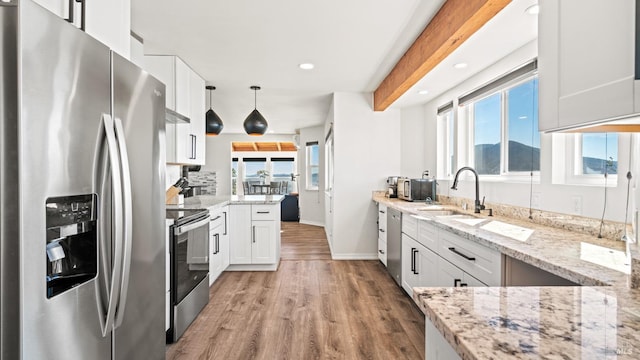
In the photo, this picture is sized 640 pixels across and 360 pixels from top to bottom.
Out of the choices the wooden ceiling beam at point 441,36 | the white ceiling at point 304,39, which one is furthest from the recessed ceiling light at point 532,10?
the wooden ceiling beam at point 441,36

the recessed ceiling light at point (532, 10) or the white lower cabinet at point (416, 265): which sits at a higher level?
the recessed ceiling light at point (532, 10)

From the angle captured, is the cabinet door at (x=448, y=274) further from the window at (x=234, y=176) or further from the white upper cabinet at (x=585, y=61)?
the window at (x=234, y=176)

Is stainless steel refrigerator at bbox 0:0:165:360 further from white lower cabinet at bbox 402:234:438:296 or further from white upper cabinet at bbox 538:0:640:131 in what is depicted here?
white lower cabinet at bbox 402:234:438:296

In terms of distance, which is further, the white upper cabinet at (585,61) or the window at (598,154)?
the window at (598,154)

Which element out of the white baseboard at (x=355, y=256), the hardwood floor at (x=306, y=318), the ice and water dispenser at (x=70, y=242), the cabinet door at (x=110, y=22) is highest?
the cabinet door at (x=110, y=22)

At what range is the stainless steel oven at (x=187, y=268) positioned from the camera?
7.94ft

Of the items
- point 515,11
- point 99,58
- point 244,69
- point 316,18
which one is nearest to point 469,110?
point 515,11

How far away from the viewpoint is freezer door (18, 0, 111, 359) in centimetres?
89

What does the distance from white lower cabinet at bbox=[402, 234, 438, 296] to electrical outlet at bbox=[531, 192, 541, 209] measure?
830 millimetres

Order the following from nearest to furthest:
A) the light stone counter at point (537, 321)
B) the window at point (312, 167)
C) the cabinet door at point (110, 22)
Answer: the light stone counter at point (537, 321) < the cabinet door at point (110, 22) < the window at point (312, 167)

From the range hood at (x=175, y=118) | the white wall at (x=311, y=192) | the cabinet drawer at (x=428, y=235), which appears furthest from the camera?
the white wall at (x=311, y=192)

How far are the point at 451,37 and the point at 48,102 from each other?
2.22 m

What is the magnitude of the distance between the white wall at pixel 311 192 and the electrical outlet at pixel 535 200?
566 centimetres

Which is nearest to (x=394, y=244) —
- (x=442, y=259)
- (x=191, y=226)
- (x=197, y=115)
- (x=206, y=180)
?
(x=442, y=259)
